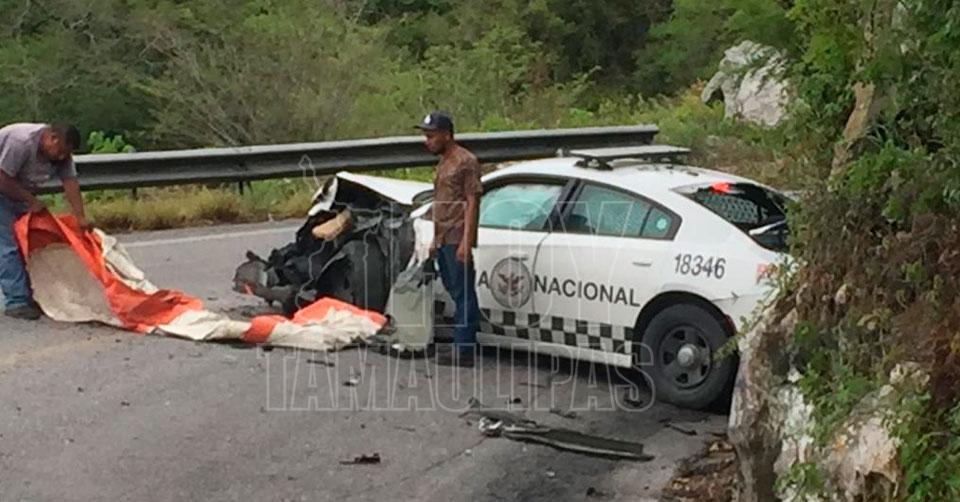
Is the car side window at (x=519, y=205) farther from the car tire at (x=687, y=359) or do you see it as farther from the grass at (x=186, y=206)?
the grass at (x=186, y=206)

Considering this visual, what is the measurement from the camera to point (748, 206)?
29.9ft

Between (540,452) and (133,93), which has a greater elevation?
(133,93)

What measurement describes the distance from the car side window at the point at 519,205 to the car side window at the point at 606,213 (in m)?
0.20

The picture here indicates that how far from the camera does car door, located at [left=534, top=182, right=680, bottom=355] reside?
350 inches

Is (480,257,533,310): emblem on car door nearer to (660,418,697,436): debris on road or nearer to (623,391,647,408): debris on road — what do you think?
(623,391,647,408): debris on road

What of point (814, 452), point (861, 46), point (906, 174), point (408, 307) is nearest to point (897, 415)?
point (814, 452)

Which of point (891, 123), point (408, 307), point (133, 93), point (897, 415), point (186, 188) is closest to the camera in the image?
point (897, 415)

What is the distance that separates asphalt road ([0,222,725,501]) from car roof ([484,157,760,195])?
4.25 ft

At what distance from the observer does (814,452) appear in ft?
17.4

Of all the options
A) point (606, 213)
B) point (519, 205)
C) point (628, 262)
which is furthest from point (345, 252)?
point (628, 262)

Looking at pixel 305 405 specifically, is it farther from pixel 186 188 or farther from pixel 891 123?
pixel 186 188

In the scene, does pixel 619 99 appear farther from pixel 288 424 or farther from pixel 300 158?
pixel 288 424

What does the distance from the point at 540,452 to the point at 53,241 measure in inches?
175

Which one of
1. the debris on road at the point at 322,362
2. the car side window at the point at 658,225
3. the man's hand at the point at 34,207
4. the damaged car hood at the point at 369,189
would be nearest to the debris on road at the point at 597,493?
the car side window at the point at 658,225
